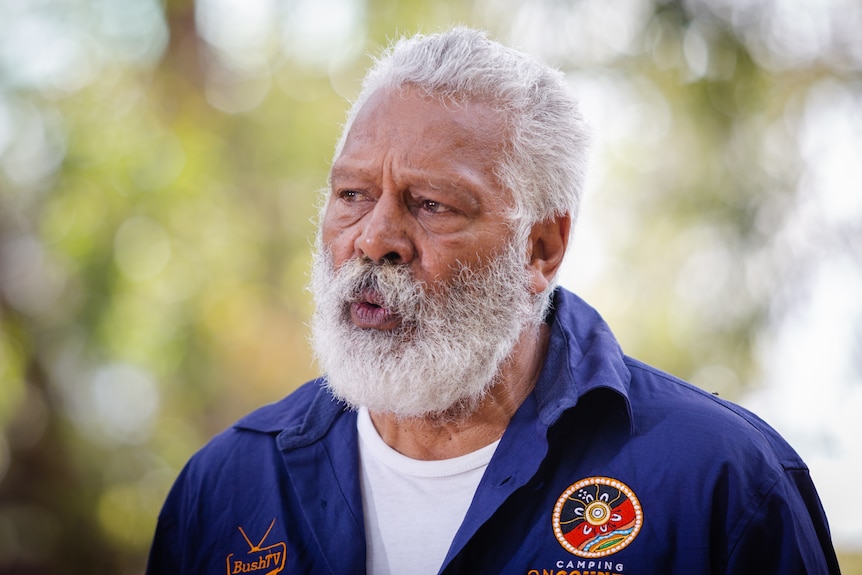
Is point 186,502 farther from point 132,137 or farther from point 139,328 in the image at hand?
point 132,137

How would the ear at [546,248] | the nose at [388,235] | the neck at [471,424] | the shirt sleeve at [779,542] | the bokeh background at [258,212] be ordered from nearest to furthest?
the shirt sleeve at [779,542] → the nose at [388,235] → the neck at [471,424] → the ear at [546,248] → the bokeh background at [258,212]

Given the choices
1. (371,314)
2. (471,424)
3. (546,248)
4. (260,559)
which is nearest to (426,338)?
(371,314)

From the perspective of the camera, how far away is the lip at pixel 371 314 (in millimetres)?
2070

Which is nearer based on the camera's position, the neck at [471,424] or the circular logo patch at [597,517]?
the circular logo patch at [597,517]

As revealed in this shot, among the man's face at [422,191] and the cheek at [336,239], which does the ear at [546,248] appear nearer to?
the man's face at [422,191]

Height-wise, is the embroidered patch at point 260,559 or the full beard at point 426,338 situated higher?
the full beard at point 426,338

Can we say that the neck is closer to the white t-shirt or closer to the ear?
the white t-shirt

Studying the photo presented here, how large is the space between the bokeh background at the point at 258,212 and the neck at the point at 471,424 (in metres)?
2.44

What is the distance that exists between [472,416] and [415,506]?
0.27m

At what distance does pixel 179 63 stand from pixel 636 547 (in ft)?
19.1

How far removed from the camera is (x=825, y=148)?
13.7ft

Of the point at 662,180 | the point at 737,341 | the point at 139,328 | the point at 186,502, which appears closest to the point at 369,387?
the point at 186,502

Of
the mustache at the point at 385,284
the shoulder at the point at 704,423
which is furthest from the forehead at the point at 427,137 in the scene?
Answer: the shoulder at the point at 704,423

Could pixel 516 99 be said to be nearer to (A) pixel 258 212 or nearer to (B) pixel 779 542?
(B) pixel 779 542
